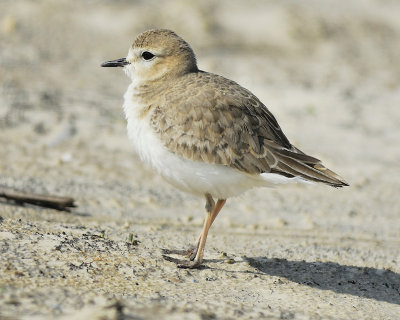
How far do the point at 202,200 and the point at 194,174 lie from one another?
2.63m

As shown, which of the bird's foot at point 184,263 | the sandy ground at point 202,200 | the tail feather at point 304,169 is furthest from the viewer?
the bird's foot at point 184,263

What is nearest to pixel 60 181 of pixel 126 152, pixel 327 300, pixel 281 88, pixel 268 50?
pixel 126 152

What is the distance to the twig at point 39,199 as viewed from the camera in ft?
21.2

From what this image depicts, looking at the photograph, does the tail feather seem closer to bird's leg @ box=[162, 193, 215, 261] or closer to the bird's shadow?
bird's leg @ box=[162, 193, 215, 261]

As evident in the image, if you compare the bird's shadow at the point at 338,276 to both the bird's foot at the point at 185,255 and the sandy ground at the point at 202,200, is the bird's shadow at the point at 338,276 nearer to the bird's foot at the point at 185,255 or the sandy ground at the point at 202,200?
the sandy ground at the point at 202,200

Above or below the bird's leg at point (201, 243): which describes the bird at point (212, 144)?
above

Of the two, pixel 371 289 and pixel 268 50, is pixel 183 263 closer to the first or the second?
pixel 371 289

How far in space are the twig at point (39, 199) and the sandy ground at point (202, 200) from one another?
0.10 metres

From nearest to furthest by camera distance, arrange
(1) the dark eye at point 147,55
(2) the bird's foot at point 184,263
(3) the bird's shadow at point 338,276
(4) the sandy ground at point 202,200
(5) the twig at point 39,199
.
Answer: (4) the sandy ground at point 202,200 → (2) the bird's foot at point 184,263 → (3) the bird's shadow at point 338,276 → (1) the dark eye at point 147,55 → (5) the twig at point 39,199

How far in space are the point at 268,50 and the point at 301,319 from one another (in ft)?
30.8

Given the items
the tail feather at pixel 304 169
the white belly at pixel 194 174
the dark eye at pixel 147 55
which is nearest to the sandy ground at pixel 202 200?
the white belly at pixel 194 174

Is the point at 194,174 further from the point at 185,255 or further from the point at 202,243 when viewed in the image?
the point at 185,255

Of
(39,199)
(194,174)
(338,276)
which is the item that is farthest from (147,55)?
(338,276)

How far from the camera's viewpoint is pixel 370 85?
1237 centimetres
